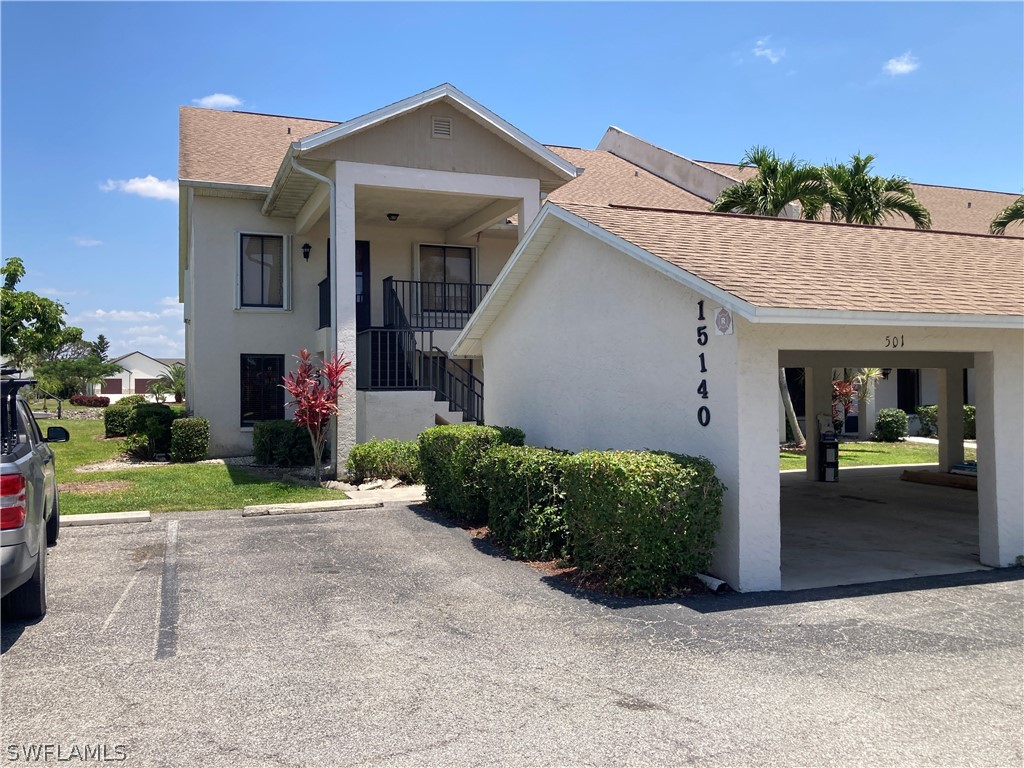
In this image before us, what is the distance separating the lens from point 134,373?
326 ft

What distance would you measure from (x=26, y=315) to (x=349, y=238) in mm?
16417

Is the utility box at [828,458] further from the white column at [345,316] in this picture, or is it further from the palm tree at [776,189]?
the white column at [345,316]

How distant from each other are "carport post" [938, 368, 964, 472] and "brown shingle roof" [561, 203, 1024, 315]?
5.92 meters

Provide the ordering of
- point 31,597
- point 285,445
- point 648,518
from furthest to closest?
point 285,445 < point 648,518 < point 31,597

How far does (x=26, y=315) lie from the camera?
85.0ft

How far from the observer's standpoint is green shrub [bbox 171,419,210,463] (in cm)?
1733

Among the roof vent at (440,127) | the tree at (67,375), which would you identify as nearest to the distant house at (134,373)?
the tree at (67,375)

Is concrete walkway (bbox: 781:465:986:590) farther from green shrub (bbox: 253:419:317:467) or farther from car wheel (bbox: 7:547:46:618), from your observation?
green shrub (bbox: 253:419:317:467)

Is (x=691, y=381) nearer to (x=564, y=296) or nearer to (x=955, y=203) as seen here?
(x=564, y=296)

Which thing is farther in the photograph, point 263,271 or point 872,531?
point 263,271

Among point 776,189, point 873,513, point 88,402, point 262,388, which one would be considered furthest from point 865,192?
point 88,402

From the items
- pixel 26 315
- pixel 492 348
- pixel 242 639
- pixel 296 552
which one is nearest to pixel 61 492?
pixel 296 552

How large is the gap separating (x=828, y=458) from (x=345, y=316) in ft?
32.0

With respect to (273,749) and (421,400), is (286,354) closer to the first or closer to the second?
(421,400)
